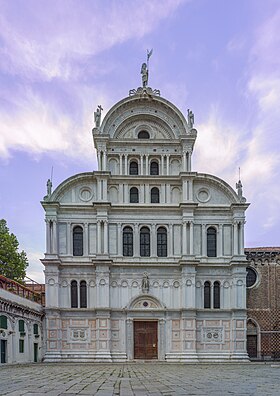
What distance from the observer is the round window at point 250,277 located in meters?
44.4

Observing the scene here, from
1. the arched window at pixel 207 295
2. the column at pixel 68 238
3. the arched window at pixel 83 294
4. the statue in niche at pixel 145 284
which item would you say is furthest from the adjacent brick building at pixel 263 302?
the column at pixel 68 238

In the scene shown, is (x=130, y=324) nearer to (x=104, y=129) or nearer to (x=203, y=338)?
(x=203, y=338)

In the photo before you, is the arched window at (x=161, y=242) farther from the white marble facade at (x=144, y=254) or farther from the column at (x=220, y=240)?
the column at (x=220, y=240)

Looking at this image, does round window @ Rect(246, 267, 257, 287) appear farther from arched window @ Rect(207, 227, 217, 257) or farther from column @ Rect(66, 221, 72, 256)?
column @ Rect(66, 221, 72, 256)

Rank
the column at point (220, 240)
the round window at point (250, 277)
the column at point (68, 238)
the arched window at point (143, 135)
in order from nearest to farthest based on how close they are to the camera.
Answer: the column at point (68, 238), the column at point (220, 240), the round window at point (250, 277), the arched window at point (143, 135)

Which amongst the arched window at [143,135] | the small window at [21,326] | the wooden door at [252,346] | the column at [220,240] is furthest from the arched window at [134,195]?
the wooden door at [252,346]

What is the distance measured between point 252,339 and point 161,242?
11.3 m

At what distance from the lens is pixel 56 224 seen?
41.8 m

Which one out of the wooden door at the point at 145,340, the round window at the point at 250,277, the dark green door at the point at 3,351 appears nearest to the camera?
the dark green door at the point at 3,351

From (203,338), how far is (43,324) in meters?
12.7

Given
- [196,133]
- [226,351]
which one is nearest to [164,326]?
[226,351]

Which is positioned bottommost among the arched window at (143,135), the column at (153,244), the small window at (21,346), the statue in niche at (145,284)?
the small window at (21,346)

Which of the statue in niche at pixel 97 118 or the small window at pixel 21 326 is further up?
the statue in niche at pixel 97 118

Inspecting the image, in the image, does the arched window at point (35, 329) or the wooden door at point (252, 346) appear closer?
the arched window at point (35, 329)
